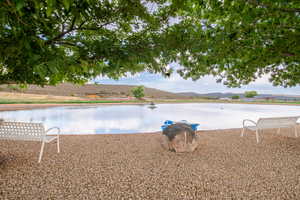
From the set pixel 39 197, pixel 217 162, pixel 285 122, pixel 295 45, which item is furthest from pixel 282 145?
pixel 39 197

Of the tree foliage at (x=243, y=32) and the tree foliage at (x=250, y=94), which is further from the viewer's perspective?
the tree foliage at (x=250, y=94)

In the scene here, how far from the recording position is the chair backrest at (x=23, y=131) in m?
3.88

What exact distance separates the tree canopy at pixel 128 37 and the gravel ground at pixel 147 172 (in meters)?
2.06

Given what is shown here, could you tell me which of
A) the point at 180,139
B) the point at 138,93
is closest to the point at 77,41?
the point at 180,139

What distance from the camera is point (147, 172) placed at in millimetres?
3363

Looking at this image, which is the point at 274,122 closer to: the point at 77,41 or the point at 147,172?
the point at 147,172

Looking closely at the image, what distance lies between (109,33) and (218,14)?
2.65 meters

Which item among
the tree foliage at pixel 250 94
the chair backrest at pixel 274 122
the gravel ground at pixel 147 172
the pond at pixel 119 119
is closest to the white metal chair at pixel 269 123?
the chair backrest at pixel 274 122

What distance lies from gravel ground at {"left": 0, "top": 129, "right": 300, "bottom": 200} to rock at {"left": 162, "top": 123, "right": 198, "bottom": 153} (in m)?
0.23

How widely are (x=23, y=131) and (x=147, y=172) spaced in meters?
3.56

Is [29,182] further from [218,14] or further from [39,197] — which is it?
[218,14]

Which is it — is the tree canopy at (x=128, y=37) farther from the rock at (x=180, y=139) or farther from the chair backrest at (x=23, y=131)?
the rock at (x=180, y=139)

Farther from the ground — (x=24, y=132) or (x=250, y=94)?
(x=24, y=132)

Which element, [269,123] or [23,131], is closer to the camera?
[23,131]
